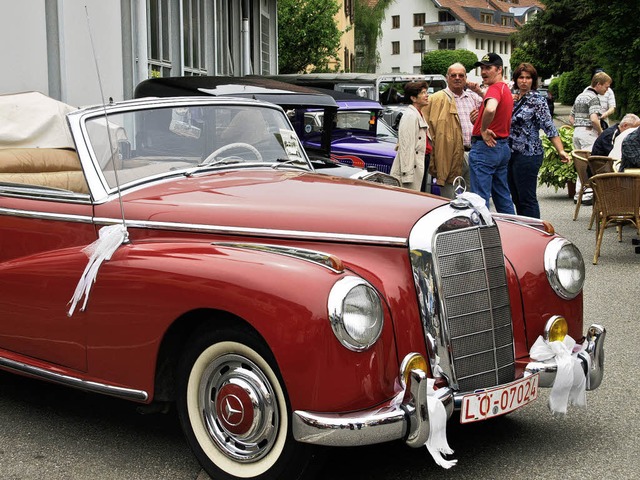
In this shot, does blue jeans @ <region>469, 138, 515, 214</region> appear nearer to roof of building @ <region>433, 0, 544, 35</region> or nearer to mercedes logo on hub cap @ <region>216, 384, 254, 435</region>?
mercedes logo on hub cap @ <region>216, 384, 254, 435</region>

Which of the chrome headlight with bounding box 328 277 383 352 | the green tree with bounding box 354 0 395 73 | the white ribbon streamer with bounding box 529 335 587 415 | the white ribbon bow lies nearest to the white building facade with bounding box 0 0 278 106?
the chrome headlight with bounding box 328 277 383 352

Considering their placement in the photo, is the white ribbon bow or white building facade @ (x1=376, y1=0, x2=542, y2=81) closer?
the white ribbon bow

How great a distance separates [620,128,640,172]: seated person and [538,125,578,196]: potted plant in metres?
4.54

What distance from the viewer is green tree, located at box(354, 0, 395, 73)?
7356cm

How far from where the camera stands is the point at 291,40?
34750mm

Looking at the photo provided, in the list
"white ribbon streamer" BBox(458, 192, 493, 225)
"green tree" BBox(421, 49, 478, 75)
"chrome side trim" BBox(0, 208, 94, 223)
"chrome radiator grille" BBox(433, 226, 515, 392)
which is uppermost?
"green tree" BBox(421, 49, 478, 75)

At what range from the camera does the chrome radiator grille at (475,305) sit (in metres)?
3.85

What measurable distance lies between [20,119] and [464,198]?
468cm

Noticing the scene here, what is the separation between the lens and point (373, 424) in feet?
11.3

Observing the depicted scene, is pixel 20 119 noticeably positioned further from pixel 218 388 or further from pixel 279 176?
pixel 218 388

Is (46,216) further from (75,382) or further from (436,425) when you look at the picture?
(436,425)

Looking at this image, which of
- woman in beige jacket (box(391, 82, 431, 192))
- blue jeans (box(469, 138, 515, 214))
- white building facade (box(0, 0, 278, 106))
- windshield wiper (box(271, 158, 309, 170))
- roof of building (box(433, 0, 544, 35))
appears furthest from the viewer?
roof of building (box(433, 0, 544, 35))

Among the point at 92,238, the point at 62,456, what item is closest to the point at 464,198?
the point at 92,238

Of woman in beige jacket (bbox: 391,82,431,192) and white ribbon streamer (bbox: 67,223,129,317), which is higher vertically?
woman in beige jacket (bbox: 391,82,431,192)
